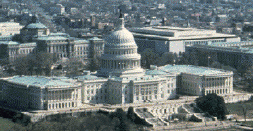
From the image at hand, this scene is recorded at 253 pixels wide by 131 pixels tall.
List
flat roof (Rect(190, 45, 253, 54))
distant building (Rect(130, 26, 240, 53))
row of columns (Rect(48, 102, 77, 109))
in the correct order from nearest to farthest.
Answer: row of columns (Rect(48, 102, 77, 109))
flat roof (Rect(190, 45, 253, 54))
distant building (Rect(130, 26, 240, 53))

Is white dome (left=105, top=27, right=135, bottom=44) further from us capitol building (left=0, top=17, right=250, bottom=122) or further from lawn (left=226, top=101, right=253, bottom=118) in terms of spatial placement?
lawn (left=226, top=101, right=253, bottom=118)

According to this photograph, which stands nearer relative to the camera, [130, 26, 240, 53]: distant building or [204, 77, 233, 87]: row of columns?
[204, 77, 233, 87]: row of columns

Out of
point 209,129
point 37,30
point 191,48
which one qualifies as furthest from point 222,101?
point 37,30

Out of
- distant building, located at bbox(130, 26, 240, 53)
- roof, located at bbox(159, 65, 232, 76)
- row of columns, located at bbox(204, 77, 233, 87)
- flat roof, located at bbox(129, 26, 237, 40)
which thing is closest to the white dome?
roof, located at bbox(159, 65, 232, 76)

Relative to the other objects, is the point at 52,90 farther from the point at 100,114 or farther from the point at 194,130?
the point at 194,130

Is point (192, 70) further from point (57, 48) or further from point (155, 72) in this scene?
point (57, 48)

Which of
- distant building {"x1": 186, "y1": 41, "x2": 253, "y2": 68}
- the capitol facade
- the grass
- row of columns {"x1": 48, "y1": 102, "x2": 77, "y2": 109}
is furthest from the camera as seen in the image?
distant building {"x1": 186, "y1": 41, "x2": 253, "y2": 68}

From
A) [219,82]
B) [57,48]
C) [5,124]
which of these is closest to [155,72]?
[219,82]

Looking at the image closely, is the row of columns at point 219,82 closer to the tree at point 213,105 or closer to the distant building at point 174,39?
the tree at point 213,105
